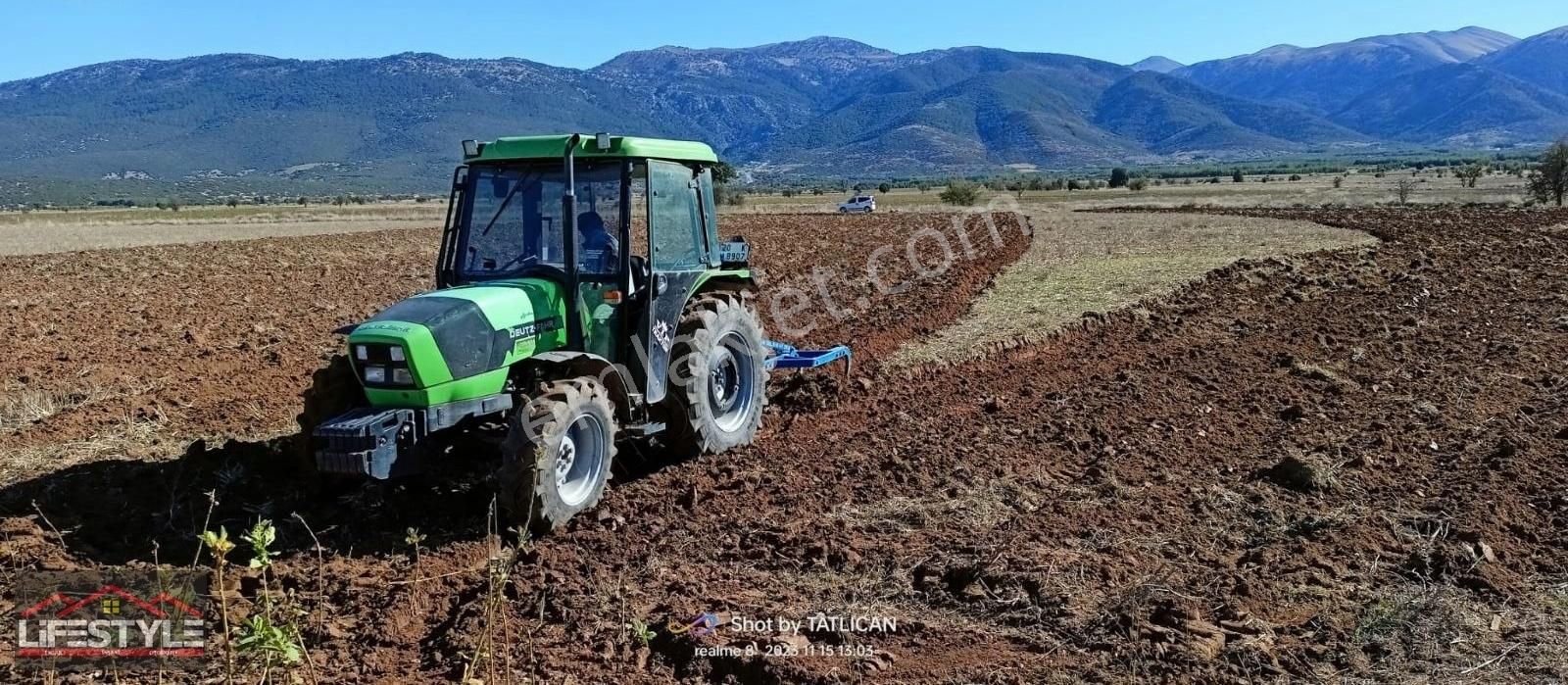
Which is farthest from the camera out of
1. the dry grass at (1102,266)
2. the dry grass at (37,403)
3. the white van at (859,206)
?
the white van at (859,206)

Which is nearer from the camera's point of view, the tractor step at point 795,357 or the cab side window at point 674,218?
the cab side window at point 674,218

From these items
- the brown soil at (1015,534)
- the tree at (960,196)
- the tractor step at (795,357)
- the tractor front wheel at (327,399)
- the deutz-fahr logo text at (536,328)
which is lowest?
the brown soil at (1015,534)

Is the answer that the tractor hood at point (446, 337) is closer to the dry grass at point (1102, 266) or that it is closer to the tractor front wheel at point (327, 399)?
the tractor front wheel at point (327, 399)

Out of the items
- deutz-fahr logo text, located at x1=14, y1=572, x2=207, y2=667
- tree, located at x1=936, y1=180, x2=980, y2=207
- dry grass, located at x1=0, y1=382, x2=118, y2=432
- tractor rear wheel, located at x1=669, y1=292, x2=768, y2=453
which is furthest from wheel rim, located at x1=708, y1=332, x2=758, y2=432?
tree, located at x1=936, y1=180, x2=980, y2=207

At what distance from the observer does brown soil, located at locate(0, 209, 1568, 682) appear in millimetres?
4324

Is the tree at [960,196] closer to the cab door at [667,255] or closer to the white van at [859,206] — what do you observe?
the white van at [859,206]

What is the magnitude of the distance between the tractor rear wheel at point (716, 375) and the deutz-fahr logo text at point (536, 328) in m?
0.91

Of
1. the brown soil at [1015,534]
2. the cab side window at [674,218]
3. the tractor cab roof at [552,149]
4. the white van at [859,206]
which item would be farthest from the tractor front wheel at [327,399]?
the white van at [859,206]

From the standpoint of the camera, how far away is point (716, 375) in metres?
7.29

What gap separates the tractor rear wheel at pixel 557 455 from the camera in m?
5.35

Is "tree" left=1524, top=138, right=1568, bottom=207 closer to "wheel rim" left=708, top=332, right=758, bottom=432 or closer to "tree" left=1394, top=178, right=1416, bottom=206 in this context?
"tree" left=1394, top=178, right=1416, bottom=206

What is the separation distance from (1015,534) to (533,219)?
3.52 meters

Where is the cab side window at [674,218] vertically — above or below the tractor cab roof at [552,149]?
below

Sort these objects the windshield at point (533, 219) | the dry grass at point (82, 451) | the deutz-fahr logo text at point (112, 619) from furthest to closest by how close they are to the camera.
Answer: the dry grass at point (82, 451) < the windshield at point (533, 219) < the deutz-fahr logo text at point (112, 619)
